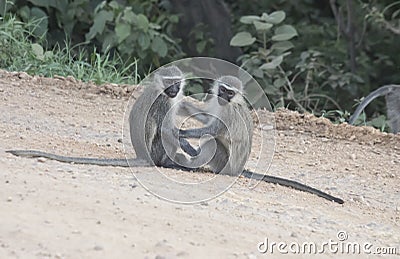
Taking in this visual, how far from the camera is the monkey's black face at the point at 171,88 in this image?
240 inches

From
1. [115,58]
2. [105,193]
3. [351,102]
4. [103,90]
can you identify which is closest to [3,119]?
[103,90]

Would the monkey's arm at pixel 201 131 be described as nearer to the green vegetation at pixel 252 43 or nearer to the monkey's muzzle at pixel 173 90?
the monkey's muzzle at pixel 173 90

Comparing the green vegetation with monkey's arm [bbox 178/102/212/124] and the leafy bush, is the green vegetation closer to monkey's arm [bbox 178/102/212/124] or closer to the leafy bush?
the leafy bush

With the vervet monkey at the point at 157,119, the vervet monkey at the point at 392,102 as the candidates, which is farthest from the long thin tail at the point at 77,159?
the vervet monkey at the point at 392,102

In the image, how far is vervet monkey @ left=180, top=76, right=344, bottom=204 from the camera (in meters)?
6.15

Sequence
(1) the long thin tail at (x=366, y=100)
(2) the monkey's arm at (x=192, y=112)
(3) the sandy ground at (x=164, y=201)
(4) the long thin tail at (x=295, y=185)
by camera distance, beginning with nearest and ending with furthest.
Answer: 1. (3) the sandy ground at (x=164, y=201)
2. (4) the long thin tail at (x=295, y=185)
3. (2) the monkey's arm at (x=192, y=112)
4. (1) the long thin tail at (x=366, y=100)

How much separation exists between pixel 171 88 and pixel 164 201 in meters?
1.26

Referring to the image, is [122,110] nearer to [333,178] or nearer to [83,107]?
[83,107]

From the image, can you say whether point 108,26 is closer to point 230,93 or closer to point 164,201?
point 230,93

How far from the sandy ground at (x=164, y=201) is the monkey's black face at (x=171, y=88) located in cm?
58

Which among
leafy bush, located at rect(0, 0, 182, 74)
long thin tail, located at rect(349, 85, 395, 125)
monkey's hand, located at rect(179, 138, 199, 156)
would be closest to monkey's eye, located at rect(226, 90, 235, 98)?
monkey's hand, located at rect(179, 138, 199, 156)

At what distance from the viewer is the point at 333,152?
729cm

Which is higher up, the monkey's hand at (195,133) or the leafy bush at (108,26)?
the leafy bush at (108,26)

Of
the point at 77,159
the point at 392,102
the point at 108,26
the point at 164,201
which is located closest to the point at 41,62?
the point at 108,26
